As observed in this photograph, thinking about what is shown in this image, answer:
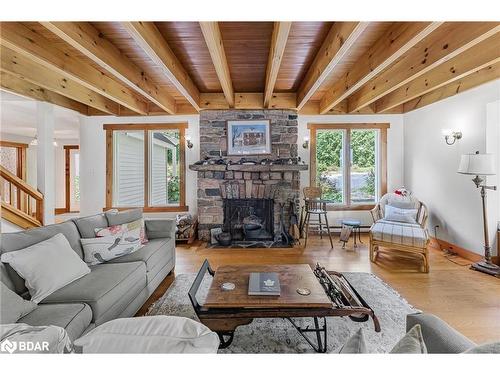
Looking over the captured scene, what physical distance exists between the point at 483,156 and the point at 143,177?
5496 millimetres

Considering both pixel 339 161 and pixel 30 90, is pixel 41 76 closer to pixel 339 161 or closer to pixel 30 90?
pixel 30 90

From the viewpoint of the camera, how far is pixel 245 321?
1576 mm

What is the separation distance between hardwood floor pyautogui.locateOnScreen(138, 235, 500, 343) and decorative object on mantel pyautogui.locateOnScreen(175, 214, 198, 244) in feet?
0.52

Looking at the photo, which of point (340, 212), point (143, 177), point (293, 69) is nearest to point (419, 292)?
point (340, 212)

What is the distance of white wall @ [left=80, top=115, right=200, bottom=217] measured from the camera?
15.7 feet

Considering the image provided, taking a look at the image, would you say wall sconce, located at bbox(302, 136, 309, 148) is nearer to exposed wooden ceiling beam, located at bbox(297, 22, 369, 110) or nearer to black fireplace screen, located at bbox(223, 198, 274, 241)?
black fireplace screen, located at bbox(223, 198, 274, 241)

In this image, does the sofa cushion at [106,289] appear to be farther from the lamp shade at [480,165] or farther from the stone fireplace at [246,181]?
the lamp shade at [480,165]

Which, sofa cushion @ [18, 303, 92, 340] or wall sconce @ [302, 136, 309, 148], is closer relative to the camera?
sofa cushion @ [18, 303, 92, 340]

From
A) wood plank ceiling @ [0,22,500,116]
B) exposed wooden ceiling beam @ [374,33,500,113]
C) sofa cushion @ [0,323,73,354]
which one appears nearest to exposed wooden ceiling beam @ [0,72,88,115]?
wood plank ceiling @ [0,22,500,116]

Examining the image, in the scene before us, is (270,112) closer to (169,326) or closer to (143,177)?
(143,177)

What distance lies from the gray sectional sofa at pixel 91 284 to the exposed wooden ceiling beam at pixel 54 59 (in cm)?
159

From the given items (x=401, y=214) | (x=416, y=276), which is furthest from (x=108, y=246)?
(x=401, y=214)

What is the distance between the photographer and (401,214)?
3.71 meters

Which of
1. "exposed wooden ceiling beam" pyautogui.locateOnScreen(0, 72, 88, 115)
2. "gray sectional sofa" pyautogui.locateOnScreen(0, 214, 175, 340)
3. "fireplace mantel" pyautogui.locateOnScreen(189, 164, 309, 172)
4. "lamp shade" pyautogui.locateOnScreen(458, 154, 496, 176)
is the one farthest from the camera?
"fireplace mantel" pyautogui.locateOnScreen(189, 164, 309, 172)
